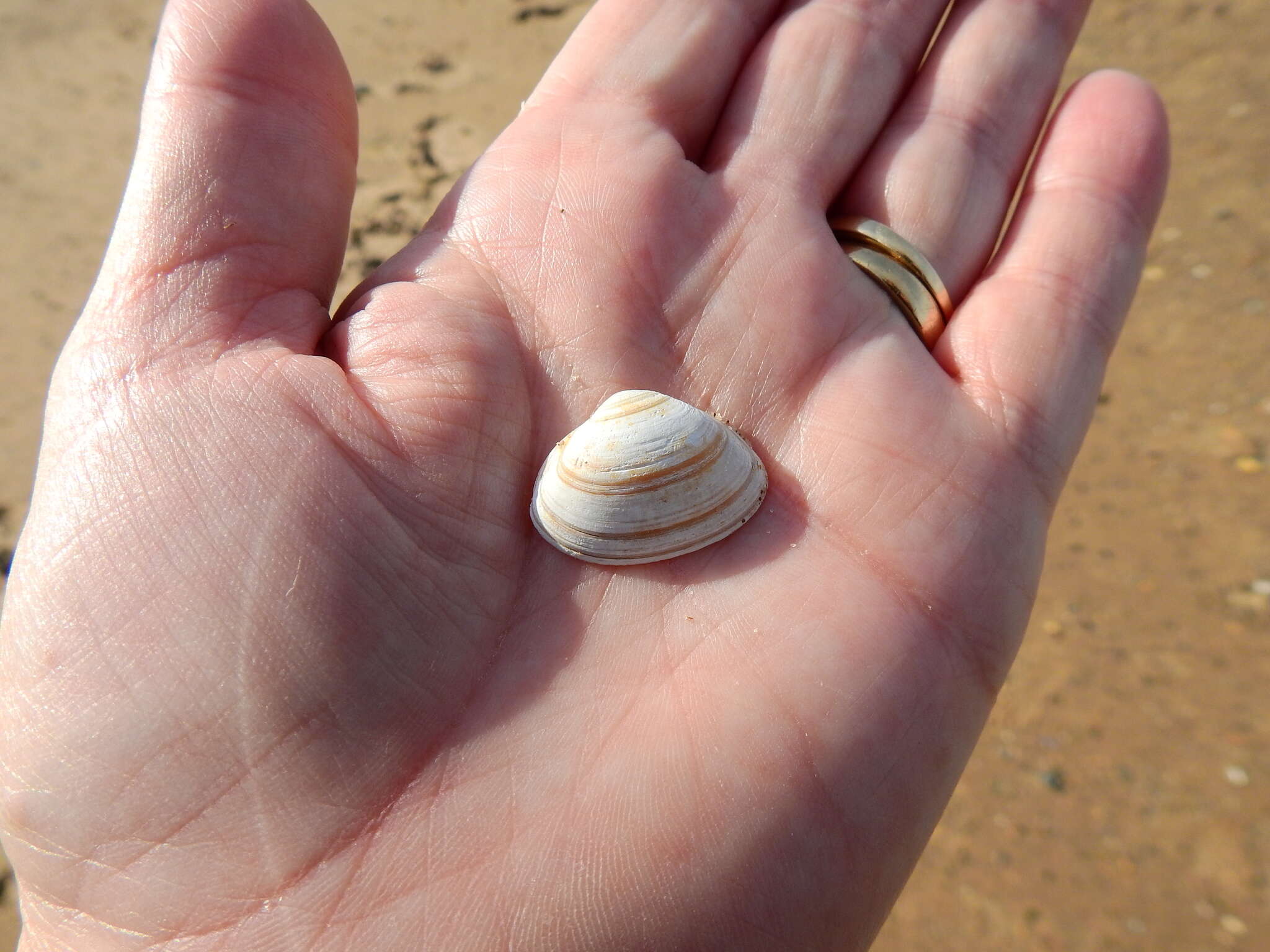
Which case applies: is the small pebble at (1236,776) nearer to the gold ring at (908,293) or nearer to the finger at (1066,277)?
the finger at (1066,277)

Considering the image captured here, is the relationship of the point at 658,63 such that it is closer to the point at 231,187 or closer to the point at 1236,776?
the point at 231,187

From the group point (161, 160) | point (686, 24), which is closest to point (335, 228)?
point (161, 160)

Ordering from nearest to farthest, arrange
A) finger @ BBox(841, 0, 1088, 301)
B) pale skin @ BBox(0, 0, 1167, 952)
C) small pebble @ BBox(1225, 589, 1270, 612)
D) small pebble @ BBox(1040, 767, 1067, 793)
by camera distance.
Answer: pale skin @ BBox(0, 0, 1167, 952)
finger @ BBox(841, 0, 1088, 301)
small pebble @ BBox(1040, 767, 1067, 793)
small pebble @ BBox(1225, 589, 1270, 612)

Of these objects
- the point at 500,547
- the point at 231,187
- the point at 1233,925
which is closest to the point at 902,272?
the point at 500,547

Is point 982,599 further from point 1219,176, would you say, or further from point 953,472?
point 1219,176

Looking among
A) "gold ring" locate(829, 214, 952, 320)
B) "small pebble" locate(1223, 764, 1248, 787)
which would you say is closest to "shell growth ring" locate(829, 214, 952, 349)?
"gold ring" locate(829, 214, 952, 320)

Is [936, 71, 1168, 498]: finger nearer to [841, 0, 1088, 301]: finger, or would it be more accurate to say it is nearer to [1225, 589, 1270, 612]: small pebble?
[841, 0, 1088, 301]: finger
